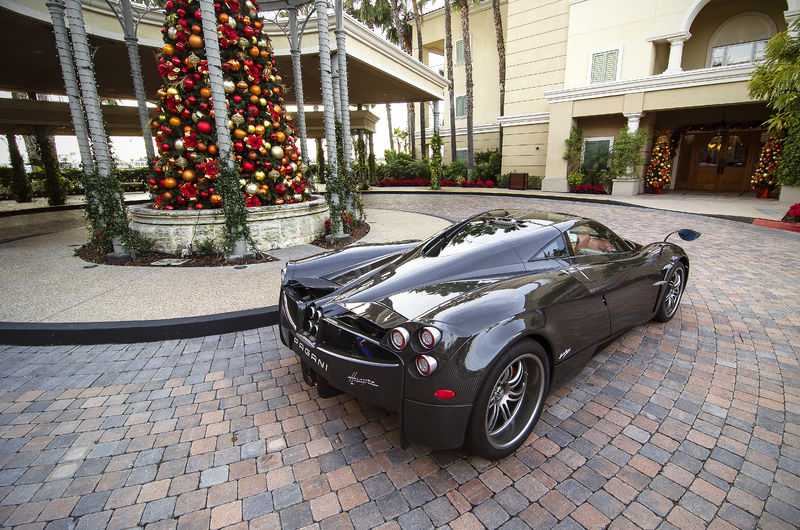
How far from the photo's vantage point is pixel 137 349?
3.59m

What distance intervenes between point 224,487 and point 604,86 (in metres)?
18.7

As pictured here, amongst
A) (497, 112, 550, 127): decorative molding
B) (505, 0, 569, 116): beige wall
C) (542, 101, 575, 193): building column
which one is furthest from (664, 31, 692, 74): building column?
(497, 112, 550, 127): decorative molding

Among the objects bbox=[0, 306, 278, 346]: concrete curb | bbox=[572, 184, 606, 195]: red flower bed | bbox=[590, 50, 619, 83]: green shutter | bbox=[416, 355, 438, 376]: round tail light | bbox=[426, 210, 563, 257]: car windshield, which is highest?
bbox=[590, 50, 619, 83]: green shutter

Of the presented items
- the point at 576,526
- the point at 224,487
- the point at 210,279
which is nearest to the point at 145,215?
the point at 210,279

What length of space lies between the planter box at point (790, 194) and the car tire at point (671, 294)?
1227cm

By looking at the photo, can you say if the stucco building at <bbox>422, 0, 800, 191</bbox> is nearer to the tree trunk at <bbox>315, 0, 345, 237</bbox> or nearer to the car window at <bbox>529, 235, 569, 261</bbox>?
the tree trunk at <bbox>315, 0, 345, 237</bbox>

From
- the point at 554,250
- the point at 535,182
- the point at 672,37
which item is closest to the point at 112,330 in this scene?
the point at 554,250

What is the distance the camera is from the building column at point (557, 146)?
55.8 ft

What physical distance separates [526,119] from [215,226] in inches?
679

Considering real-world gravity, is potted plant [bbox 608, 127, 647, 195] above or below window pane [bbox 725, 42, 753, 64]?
below

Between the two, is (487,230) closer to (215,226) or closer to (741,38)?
(215,226)

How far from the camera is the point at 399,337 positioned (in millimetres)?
1946

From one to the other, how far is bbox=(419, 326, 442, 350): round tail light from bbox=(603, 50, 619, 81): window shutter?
736 inches

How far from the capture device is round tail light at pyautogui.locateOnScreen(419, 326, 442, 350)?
188 centimetres
